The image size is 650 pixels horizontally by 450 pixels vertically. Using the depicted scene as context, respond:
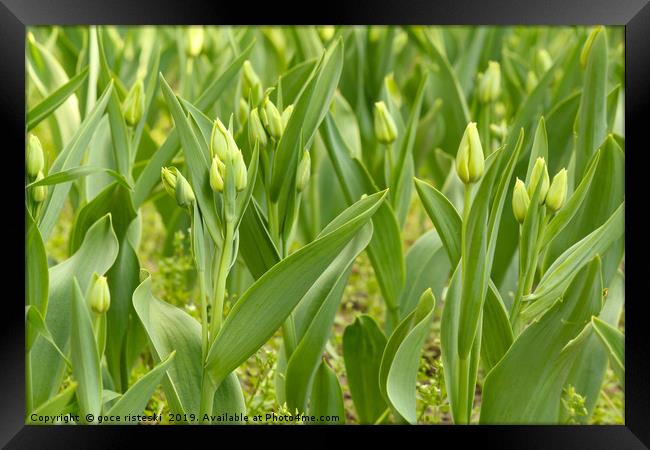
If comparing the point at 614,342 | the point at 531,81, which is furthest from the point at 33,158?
the point at 531,81

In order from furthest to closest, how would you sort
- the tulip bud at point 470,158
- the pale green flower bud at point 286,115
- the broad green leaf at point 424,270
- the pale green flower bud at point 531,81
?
the pale green flower bud at point 531,81 < the broad green leaf at point 424,270 < the pale green flower bud at point 286,115 < the tulip bud at point 470,158

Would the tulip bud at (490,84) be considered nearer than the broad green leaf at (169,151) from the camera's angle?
No

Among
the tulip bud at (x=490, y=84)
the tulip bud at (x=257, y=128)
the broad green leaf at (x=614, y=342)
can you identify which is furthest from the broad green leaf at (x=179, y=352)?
the tulip bud at (x=490, y=84)

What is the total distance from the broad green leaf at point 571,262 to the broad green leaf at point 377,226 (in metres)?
0.20

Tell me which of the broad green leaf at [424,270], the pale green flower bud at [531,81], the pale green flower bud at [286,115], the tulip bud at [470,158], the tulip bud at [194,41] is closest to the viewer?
the tulip bud at [470,158]

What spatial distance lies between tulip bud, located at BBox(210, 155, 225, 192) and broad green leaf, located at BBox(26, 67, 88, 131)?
257mm

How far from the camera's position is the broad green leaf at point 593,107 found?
103 centimetres

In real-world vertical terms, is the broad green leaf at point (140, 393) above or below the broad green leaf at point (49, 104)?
below

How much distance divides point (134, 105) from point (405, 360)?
0.50 meters

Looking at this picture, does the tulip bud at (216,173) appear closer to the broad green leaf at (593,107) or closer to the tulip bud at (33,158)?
the tulip bud at (33,158)

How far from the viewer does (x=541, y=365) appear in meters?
0.93

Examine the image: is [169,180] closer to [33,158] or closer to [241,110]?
[33,158]

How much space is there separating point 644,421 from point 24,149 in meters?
0.79

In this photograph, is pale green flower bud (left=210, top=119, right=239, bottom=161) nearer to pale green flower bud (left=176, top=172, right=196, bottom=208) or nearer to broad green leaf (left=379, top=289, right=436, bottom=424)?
pale green flower bud (left=176, top=172, right=196, bottom=208)
